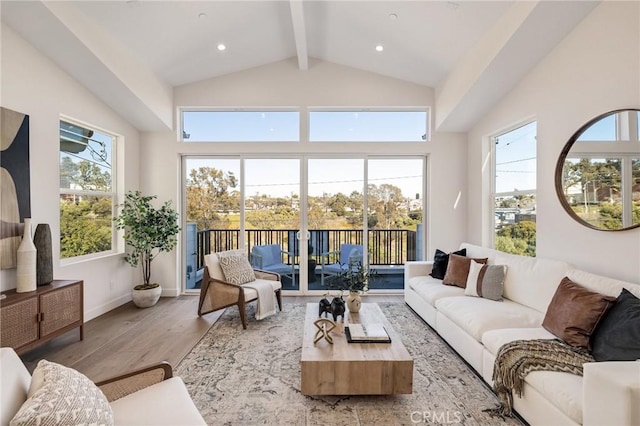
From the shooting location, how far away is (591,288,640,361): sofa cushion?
1.71 m

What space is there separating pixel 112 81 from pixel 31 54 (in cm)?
70

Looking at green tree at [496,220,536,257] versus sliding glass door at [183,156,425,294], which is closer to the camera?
green tree at [496,220,536,257]

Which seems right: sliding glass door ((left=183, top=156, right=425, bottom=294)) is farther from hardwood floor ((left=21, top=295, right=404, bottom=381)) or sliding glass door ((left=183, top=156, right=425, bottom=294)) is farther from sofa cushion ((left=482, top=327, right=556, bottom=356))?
sofa cushion ((left=482, top=327, right=556, bottom=356))

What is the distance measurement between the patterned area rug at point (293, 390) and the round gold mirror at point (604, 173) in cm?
173

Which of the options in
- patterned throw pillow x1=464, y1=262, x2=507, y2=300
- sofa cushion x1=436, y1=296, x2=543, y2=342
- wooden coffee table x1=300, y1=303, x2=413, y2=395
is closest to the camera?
wooden coffee table x1=300, y1=303, x2=413, y2=395

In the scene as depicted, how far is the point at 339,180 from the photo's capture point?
494 cm

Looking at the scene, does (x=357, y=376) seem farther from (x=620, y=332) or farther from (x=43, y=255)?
(x=43, y=255)

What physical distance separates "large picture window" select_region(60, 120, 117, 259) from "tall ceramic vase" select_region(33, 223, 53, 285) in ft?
1.59

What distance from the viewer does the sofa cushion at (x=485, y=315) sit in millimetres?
2501

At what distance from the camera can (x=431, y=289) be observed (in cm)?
357

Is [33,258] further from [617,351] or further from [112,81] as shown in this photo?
[617,351]

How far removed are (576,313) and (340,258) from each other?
3209mm

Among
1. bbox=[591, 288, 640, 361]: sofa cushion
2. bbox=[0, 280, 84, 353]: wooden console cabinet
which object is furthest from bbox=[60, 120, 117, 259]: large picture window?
bbox=[591, 288, 640, 361]: sofa cushion

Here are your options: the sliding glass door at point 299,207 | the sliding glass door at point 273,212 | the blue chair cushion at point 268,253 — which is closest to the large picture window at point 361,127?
the sliding glass door at point 299,207
